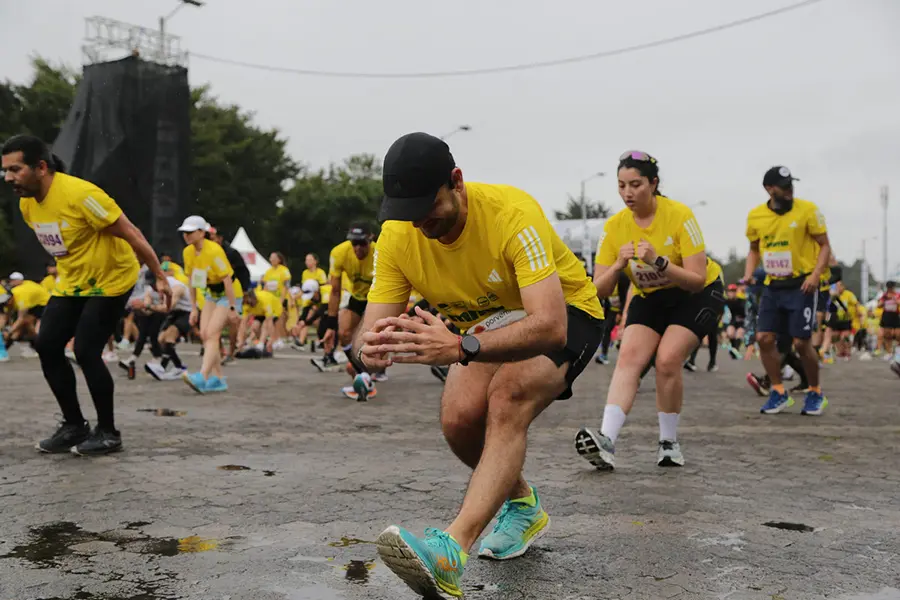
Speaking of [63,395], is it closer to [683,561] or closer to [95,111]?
[683,561]

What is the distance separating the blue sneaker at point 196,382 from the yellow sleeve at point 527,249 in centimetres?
879

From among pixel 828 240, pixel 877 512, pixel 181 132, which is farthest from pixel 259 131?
pixel 877 512

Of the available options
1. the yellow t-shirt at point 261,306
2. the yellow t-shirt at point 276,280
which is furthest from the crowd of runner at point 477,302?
the yellow t-shirt at point 276,280

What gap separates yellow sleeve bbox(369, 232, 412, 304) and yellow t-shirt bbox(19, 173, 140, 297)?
3.63m

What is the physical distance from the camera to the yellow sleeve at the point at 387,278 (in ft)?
12.4

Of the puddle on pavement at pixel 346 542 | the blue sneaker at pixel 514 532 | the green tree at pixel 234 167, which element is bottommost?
the puddle on pavement at pixel 346 542

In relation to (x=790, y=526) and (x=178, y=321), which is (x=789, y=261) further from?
(x=178, y=321)

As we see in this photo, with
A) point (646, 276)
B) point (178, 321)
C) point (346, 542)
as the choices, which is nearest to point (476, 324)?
point (346, 542)

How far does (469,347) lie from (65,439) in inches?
186

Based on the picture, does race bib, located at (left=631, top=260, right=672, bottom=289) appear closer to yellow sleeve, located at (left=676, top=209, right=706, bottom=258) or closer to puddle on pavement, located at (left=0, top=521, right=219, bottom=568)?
yellow sleeve, located at (left=676, top=209, right=706, bottom=258)

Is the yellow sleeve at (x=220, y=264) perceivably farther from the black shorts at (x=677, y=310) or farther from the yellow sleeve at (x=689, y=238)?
the yellow sleeve at (x=689, y=238)

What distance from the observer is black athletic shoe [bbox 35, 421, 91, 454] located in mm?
6961

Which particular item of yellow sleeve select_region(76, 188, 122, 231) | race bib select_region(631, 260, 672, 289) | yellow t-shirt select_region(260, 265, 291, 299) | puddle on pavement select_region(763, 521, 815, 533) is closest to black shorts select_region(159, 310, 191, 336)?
yellow t-shirt select_region(260, 265, 291, 299)

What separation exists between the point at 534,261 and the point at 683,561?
1.43 m
